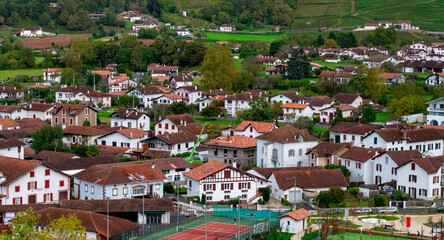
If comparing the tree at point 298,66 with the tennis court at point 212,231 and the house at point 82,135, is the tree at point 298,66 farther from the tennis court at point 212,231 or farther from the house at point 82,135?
the tennis court at point 212,231

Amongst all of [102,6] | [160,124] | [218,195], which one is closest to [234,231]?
[218,195]

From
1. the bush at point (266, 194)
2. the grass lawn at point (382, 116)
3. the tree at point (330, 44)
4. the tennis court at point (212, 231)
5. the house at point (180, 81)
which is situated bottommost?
the tennis court at point (212, 231)

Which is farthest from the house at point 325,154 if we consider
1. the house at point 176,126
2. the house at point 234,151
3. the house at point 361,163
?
the house at point 176,126

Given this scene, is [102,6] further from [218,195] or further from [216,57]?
[218,195]

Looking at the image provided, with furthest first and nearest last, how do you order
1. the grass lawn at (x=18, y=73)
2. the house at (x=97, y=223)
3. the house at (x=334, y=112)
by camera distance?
the grass lawn at (x=18, y=73)
the house at (x=334, y=112)
the house at (x=97, y=223)

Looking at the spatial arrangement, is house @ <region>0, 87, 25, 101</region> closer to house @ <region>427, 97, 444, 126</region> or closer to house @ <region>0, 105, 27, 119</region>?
house @ <region>0, 105, 27, 119</region>

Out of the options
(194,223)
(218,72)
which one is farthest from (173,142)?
(218,72)

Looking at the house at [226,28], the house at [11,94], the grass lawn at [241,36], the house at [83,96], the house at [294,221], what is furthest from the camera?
the house at [226,28]
